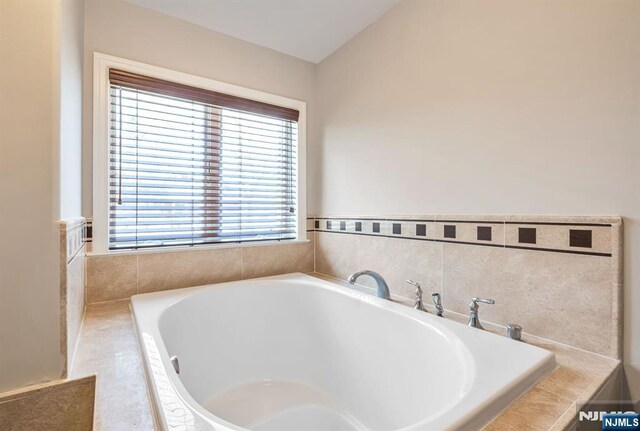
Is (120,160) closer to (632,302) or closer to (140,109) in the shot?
(140,109)

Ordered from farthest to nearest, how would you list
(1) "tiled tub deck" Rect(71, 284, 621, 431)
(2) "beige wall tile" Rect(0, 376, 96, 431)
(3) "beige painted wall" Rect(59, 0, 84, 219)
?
(3) "beige painted wall" Rect(59, 0, 84, 219) < (2) "beige wall tile" Rect(0, 376, 96, 431) < (1) "tiled tub deck" Rect(71, 284, 621, 431)

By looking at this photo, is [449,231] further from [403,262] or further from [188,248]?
[188,248]

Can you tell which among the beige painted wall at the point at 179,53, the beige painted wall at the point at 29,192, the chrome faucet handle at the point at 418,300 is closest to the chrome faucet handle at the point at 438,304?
the chrome faucet handle at the point at 418,300

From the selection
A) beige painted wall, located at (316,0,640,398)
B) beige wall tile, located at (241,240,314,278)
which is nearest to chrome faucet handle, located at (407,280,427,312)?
beige painted wall, located at (316,0,640,398)

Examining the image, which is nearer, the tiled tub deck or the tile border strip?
the tiled tub deck

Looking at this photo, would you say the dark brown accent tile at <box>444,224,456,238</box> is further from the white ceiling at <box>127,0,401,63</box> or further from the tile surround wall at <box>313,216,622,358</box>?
the white ceiling at <box>127,0,401,63</box>

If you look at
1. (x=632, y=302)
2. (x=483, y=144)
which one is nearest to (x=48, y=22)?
(x=483, y=144)

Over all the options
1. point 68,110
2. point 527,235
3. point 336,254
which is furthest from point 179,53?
point 527,235

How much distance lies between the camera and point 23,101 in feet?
2.65

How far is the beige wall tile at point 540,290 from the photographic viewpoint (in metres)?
1.00

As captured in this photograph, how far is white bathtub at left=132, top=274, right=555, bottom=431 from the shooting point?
766 mm

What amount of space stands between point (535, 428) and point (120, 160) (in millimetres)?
1982

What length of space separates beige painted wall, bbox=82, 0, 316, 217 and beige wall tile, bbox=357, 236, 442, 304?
1.11 m

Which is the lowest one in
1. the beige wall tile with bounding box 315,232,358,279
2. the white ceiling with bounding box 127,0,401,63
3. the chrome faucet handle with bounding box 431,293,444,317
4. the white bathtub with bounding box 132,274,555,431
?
the white bathtub with bounding box 132,274,555,431
